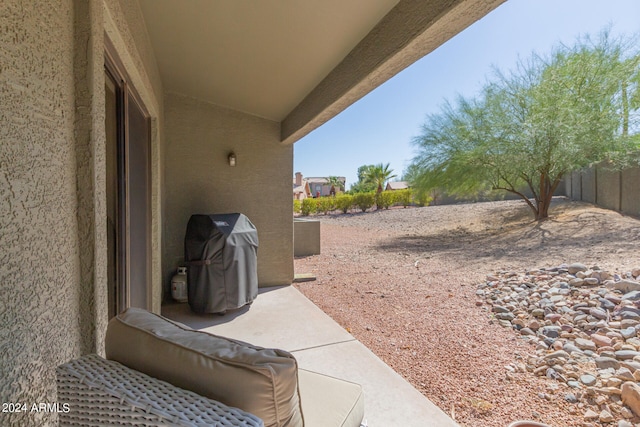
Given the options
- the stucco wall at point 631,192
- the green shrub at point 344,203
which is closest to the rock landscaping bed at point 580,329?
the stucco wall at point 631,192

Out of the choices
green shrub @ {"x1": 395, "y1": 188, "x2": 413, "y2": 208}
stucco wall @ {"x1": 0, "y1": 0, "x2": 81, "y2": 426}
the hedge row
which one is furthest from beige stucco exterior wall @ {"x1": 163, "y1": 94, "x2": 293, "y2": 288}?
green shrub @ {"x1": 395, "y1": 188, "x2": 413, "y2": 208}

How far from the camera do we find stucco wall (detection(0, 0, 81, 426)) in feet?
2.52

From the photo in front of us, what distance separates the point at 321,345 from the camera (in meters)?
2.98

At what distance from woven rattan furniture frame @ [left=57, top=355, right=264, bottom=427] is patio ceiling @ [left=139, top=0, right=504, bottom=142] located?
1.98 metres

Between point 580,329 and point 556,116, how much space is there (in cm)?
690

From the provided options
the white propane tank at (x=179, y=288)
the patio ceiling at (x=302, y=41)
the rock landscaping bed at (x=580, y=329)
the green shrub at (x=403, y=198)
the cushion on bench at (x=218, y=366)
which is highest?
the patio ceiling at (x=302, y=41)

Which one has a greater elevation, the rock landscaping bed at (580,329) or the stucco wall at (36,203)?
the stucco wall at (36,203)

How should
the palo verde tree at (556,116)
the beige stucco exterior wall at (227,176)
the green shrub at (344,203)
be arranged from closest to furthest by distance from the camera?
the beige stucco exterior wall at (227,176) < the palo verde tree at (556,116) < the green shrub at (344,203)

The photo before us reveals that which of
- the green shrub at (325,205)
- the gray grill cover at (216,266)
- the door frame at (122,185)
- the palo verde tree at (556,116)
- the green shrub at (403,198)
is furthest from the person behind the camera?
the green shrub at (325,205)

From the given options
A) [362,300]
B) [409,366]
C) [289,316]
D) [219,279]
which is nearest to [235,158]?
[219,279]

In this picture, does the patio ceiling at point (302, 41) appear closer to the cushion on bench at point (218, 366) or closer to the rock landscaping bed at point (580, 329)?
the cushion on bench at point (218, 366)

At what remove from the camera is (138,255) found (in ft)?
8.66

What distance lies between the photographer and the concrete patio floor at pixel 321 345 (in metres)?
2.03

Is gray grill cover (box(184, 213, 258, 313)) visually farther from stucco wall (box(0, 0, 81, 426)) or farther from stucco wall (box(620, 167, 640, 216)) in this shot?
stucco wall (box(620, 167, 640, 216))
